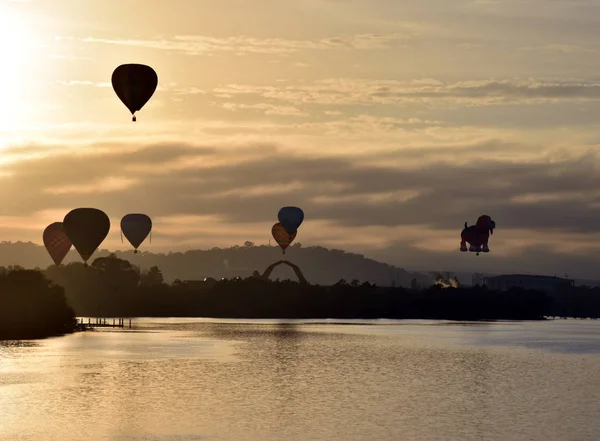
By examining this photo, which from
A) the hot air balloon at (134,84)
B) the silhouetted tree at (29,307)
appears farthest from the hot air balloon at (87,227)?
the hot air balloon at (134,84)

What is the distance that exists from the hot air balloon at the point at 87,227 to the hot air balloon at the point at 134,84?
2126 inches

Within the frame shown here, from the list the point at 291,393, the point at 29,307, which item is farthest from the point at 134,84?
the point at 291,393

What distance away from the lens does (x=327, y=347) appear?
15488 cm

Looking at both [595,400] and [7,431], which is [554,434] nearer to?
[595,400]

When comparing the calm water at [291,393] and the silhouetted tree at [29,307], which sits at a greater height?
the silhouetted tree at [29,307]

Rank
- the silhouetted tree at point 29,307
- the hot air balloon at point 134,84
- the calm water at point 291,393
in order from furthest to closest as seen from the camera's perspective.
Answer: the silhouetted tree at point 29,307
the hot air balloon at point 134,84
the calm water at point 291,393

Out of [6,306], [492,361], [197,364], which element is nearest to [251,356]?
[197,364]

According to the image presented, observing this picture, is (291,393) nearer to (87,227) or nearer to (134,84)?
(134,84)

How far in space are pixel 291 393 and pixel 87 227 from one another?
102 metres

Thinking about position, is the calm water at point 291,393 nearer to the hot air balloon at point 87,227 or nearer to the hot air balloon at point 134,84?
the hot air balloon at point 134,84

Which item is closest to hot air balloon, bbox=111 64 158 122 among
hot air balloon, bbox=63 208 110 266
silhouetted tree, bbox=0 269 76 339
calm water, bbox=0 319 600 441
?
calm water, bbox=0 319 600 441

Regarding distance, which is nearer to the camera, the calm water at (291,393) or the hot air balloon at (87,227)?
the calm water at (291,393)

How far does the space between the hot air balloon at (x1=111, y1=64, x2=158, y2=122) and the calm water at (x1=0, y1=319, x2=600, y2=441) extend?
28.6 m

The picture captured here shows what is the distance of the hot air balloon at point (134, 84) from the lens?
129 meters
